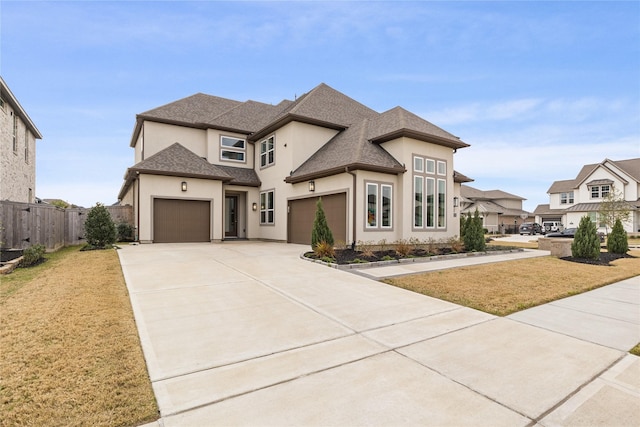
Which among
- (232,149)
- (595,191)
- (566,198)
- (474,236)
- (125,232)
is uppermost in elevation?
(232,149)

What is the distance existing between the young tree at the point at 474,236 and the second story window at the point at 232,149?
Answer: 518 inches

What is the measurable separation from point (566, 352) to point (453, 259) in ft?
25.0

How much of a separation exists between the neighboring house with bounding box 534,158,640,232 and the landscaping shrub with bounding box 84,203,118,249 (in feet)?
125

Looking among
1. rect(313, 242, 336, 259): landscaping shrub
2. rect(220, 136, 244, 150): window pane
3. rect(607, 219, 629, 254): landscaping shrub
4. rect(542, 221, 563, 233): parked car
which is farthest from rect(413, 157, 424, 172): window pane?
rect(542, 221, 563, 233): parked car

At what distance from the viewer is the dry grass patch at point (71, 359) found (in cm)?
224

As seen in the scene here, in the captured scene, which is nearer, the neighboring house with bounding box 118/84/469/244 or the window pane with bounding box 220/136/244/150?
the neighboring house with bounding box 118/84/469/244

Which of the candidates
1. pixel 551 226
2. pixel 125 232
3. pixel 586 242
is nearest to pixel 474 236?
pixel 586 242

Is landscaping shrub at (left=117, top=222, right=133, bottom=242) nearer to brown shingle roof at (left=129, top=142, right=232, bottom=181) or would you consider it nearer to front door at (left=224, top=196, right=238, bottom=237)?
brown shingle roof at (left=129, top=142, right=232, bottom=181)

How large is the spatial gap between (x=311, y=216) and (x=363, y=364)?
38.1 ft

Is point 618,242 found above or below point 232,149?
below

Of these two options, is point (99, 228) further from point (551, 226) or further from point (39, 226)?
point (551, 226)

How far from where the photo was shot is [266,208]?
1792cm

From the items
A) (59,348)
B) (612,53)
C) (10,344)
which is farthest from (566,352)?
(612,53)

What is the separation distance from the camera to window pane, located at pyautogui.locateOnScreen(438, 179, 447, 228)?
14.0 meters
